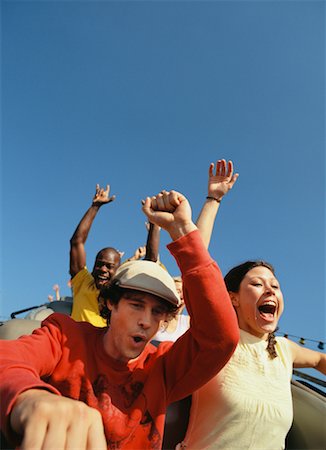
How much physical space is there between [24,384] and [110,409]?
0.43 m

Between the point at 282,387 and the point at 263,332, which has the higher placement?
the point at 263,332

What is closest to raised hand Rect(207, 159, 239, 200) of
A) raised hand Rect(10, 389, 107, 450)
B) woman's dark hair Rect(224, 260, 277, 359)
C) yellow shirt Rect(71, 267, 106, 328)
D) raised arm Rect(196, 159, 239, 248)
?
raised arm Rect(196, 159, 239, 248)

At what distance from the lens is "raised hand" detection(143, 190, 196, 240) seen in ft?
3.15

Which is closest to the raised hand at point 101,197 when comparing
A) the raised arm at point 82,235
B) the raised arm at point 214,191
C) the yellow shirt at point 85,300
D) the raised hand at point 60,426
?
the raised arm at point 82,235

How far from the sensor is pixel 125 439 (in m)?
0.92

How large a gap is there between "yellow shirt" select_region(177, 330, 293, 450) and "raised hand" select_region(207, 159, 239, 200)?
63 cm

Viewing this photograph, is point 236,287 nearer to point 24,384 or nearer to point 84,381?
point 84,381

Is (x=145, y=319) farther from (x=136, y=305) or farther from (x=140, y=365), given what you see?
(x=140, y=365)

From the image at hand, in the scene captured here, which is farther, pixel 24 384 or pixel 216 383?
pixel 216 383

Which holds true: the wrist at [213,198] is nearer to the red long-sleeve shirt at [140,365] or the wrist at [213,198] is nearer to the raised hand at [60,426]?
the red long-sleeve shirt at [140,365]

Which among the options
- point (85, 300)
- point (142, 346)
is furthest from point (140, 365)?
point (85, 300)

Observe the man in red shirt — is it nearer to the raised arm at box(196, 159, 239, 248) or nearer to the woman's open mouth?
the raised arm at box(196, 159, 239, 248)

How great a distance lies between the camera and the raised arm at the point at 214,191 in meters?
1.30

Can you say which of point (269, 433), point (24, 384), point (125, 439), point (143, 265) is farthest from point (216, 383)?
point (24, 384)
